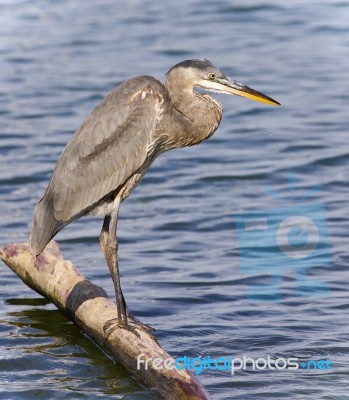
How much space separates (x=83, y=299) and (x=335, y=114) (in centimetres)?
809

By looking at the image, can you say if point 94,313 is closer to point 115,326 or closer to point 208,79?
point 115,326

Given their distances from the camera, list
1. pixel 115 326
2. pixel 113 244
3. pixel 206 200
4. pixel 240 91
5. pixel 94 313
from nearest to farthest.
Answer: pixel 115 326
pixel 94 313
pixel 240 91
pixel 113 244
pixel 206 200

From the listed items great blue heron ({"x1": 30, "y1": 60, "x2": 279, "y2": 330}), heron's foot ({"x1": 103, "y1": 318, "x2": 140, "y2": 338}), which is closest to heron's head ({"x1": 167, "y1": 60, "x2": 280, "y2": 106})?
great blue heron ({"x1": 30, "y1": 60, "x2": 279, "y2": 330})

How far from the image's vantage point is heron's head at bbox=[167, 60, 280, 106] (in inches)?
313

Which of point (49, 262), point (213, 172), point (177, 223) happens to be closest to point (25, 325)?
point (49, 262)

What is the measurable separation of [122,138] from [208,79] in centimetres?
74

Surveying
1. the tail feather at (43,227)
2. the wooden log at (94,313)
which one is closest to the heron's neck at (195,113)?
the tail feather at (43,227)

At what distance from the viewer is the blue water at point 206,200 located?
317 inches

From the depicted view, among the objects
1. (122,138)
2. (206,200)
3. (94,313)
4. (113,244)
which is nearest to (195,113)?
(122,138)

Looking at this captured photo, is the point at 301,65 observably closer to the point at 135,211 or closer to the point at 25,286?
the point at 135,211

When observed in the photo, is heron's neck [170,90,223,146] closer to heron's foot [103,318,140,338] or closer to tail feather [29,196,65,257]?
tail feather [29,196,65,257]

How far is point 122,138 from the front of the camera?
8.01 metres

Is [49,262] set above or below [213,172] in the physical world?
below

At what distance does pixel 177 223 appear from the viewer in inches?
442
